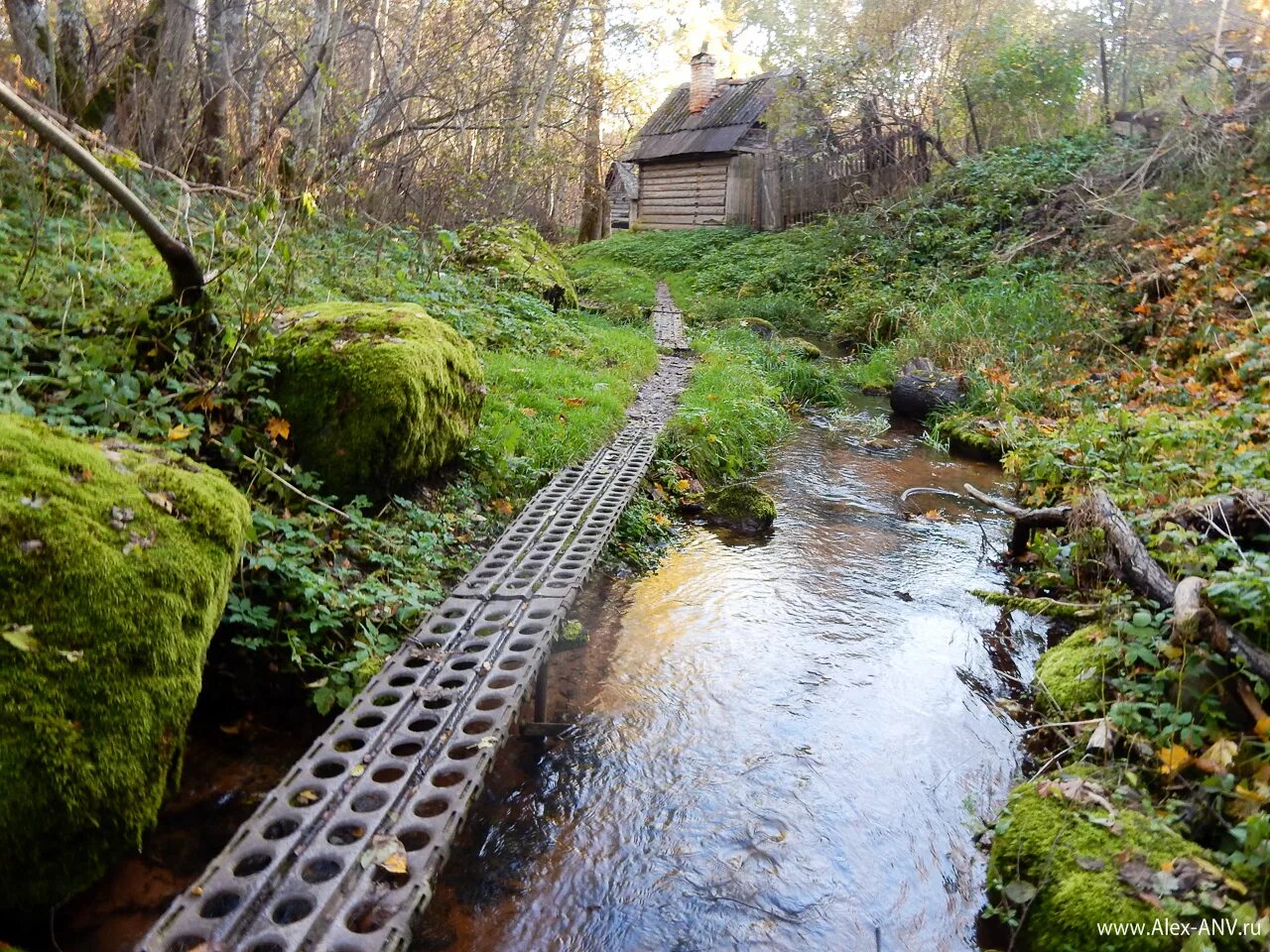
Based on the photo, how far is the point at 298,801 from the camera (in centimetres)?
258

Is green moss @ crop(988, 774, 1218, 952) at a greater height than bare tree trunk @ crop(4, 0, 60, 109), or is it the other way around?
bare tree trunk @ crop(4, 0, 60, 109)

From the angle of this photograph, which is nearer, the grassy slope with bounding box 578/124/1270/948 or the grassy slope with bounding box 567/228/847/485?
the grassy slope with bounding box 578/124/1270/948

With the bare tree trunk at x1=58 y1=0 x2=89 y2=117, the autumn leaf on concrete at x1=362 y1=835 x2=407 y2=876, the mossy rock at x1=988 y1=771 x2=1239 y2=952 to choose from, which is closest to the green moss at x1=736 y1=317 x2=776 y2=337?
the bare tree trunk at x1=58 y1=0 x2=89 y2=117

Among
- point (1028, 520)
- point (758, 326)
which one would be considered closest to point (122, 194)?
point (1028, 520)

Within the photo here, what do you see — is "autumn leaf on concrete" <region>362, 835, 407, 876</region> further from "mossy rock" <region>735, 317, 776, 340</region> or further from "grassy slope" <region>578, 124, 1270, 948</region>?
"mossy rock" <region>735, 317, 776, 340</region>

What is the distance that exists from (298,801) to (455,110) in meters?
8.79

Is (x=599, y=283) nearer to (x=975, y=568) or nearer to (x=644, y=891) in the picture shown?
(x=975, y=568)

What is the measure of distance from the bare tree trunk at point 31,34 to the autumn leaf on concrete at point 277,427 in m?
5.02

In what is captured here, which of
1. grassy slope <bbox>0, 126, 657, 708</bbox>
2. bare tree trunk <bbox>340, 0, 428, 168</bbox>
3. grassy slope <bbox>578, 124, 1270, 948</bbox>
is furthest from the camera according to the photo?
bare tree trunk <bbox>340, 0, 428, 168</bbox>

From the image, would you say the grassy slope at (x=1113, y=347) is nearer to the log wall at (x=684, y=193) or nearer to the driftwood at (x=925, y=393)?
the driftwood at (x=925, y=393)

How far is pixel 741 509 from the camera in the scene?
6359mm

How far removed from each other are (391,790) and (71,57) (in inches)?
320

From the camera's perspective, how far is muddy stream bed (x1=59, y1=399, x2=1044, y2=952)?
8.71 ft

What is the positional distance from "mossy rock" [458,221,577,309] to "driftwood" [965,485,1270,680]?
7.58 metres
